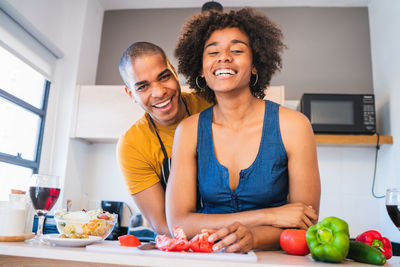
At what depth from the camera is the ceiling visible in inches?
124

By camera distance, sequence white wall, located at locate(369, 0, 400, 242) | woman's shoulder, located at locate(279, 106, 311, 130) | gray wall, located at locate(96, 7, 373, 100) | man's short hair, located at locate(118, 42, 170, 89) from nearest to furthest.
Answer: woman's shoulder, located at locate(279, 106, 311, 130) → man's short hair, located at locate(118, 42, 170, 89) → white wall, located at locate(369, 0, 400, 242) → gray wall, located at locate(96, 7, 373, 100)

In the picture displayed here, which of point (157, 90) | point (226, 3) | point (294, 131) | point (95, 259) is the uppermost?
point (226, 3)

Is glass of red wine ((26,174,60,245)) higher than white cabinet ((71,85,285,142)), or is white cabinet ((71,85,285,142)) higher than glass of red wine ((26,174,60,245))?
white cabinet ((71,85,285,142))

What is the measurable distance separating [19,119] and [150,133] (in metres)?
1.48

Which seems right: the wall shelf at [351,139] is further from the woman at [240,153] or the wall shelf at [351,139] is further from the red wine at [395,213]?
the red wine at [395,213]

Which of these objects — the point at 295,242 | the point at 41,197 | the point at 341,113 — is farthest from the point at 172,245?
the point at 341,113

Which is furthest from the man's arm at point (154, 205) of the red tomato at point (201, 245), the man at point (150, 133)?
the red tomato at point (201, 245)

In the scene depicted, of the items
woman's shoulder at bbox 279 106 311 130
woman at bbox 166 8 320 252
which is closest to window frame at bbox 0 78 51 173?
woman at bbox 166 8 320 252

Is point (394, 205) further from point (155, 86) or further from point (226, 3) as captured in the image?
point (226, 3)

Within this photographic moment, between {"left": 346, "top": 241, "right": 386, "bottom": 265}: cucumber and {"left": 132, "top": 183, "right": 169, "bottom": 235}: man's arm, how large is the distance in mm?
773

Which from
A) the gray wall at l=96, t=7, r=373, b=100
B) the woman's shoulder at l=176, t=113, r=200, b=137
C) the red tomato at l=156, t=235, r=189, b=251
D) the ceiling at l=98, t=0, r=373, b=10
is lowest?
the red tomato at l=156, t=235, r=189, b=251

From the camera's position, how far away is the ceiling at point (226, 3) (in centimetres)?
316

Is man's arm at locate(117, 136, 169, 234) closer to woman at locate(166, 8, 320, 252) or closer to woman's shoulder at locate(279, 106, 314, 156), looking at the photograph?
woman at locate(166, 8, 320, 252)

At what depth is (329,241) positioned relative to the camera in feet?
2.37
